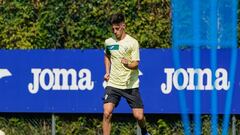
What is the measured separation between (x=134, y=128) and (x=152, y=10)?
1.86 metres

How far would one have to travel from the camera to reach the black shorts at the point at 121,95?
10273 millimetres

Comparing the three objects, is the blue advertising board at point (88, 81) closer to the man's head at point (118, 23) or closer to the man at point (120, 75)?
the man at point (120, 75)

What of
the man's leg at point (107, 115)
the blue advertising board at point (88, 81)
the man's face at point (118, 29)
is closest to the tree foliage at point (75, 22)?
the blue advertising board at point (88, 81)

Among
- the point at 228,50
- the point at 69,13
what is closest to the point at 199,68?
the point at 228,50

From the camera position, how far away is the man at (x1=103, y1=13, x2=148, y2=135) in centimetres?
1020

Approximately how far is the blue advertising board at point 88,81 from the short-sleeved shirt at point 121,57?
1.42m

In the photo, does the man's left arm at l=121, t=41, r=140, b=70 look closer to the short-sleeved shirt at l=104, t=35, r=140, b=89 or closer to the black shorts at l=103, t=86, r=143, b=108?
the short-sleeved shirt at l=104, t=35, r=140, b=89

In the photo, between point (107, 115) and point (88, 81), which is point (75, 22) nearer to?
point (88, 81)

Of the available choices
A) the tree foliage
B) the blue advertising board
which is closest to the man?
the blue advertising board

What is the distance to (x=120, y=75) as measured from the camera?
10.3 meters

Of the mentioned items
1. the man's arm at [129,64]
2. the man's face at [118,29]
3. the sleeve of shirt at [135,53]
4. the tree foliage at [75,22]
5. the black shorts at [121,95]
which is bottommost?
the black shorts at [121,95]

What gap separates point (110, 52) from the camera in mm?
10312

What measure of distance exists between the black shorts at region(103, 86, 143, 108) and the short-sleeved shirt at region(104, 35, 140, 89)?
54 millimetres

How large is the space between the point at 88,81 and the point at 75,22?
1081 mm
